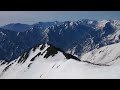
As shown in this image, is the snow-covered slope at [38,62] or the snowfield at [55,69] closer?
the snowfield at [55,69]

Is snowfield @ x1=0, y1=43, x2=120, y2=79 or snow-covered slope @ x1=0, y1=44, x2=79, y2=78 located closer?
snowfield @ x1=0, y1=43, x2=120, y2=79

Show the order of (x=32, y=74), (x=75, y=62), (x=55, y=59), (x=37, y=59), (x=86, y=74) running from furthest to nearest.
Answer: (x=37, y=59) < (x=32, y=74) < (x=55, y=59) < (x=75, y=62) < (x=86, y=74)

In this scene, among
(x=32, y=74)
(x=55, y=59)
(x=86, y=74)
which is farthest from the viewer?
(x=32, y=74)

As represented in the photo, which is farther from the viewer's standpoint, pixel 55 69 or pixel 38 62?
pixel 38 62

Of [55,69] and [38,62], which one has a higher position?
[55,69]
